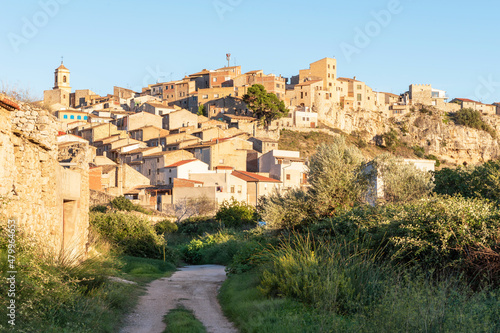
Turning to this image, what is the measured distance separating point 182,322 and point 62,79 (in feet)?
389

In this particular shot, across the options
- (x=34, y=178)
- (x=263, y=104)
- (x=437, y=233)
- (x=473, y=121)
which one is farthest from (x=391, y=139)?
(x=34, y=178)

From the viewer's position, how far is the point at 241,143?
76438mm

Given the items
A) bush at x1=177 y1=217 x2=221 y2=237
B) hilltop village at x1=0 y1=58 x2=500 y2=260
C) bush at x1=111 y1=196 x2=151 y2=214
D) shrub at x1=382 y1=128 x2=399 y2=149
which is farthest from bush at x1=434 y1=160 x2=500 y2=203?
shrub at x1=382 y1=128 x2=399 y2=149

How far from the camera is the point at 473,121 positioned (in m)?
117

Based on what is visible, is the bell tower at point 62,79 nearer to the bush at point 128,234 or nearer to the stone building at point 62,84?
the stone building at point 62,84

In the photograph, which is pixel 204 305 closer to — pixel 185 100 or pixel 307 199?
pixel 307 199

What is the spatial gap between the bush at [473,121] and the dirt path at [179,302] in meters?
111

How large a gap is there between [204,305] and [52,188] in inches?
185

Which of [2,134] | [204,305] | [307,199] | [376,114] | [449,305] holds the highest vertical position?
[376,114]

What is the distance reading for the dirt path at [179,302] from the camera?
33.7 feet

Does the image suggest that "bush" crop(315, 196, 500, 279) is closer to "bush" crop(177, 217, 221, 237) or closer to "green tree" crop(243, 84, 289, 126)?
"bush" crop(177, 217, 221, 237)

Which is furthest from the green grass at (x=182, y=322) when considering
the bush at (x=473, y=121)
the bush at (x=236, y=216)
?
the bush at (x=473, y=121)

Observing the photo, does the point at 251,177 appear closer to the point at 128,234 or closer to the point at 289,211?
the point at 128,234

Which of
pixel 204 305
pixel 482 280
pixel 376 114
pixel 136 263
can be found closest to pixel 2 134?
pixel 204 305
